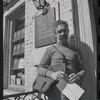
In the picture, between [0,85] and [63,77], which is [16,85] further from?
[0,85]

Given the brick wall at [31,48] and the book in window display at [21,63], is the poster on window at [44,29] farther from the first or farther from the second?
the book in window display at [21,63]

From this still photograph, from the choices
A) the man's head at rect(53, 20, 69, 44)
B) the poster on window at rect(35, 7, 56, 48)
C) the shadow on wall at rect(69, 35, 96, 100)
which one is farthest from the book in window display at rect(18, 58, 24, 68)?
the man's head at rect(53, 20, 69, 44)

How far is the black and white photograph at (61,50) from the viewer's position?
4.81ft

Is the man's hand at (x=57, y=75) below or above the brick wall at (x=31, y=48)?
below

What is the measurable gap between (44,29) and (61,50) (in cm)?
104

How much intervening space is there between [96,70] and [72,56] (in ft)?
1.56

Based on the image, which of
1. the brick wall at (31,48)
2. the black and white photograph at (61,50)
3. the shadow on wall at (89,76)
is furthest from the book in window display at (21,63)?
the shadow on wall at (89,76)

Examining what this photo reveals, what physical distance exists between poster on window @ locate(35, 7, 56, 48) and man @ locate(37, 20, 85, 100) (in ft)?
2.21

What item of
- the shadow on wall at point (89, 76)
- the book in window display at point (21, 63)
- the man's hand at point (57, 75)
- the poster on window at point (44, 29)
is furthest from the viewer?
the book in window display at point (21, 63)

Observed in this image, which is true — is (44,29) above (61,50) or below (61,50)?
above

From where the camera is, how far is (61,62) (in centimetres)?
149

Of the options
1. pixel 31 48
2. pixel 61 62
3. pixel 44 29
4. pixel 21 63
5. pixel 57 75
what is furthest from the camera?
pixel 21 63

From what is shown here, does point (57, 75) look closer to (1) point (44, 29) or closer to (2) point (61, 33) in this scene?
(2) point (61, 33)

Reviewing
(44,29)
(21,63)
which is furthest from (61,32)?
(21,63)
